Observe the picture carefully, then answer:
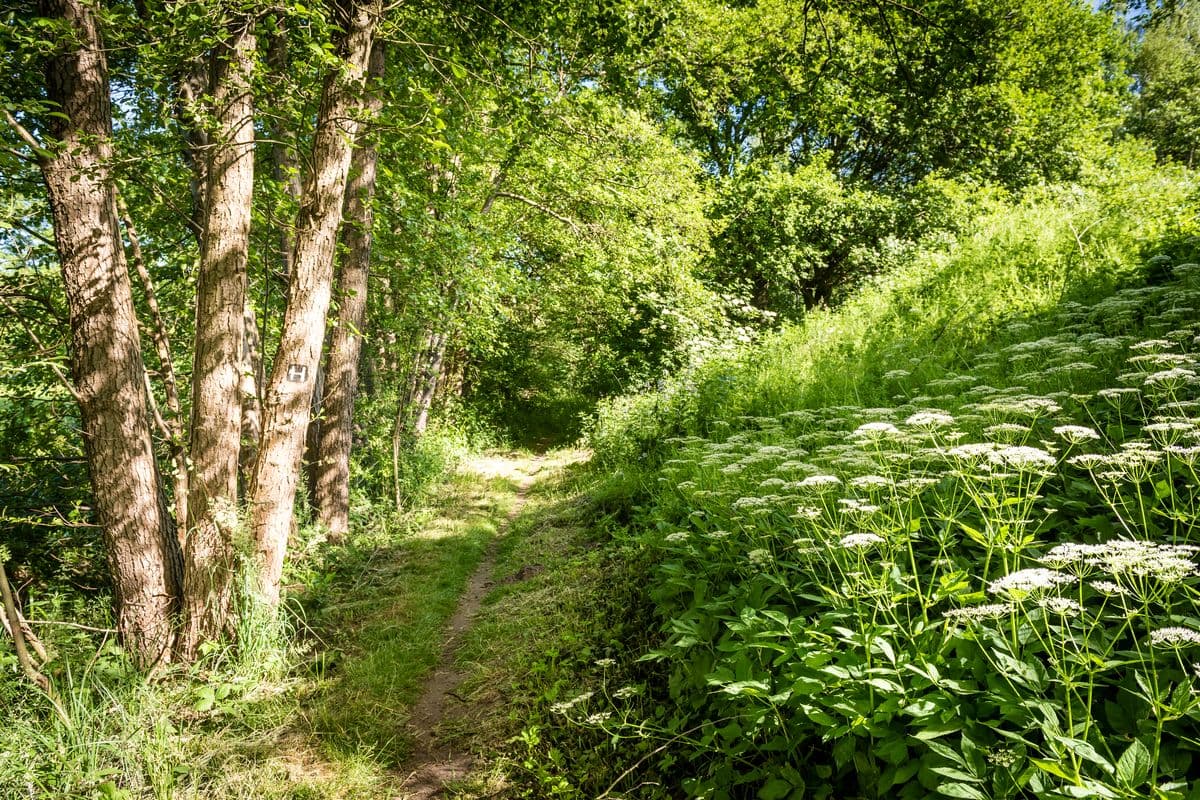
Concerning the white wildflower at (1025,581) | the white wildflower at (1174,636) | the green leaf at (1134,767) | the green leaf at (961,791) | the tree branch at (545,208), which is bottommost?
the green leaf at (961,791)

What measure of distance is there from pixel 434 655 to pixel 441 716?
84 cm

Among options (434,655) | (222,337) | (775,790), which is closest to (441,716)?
(434,655)

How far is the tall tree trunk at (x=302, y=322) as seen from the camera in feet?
14.3

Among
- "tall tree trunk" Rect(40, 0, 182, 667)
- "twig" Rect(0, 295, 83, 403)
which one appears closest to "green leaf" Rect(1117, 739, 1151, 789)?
"tall tree trunk" Rect(40, 0, 182, 667)

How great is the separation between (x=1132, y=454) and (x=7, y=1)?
9087 millimetres

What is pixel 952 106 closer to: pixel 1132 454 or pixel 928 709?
pixel 1132 454

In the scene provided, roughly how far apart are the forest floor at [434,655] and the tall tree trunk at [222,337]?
49.1 inches

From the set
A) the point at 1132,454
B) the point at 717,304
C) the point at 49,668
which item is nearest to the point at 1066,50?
the point at 717,304

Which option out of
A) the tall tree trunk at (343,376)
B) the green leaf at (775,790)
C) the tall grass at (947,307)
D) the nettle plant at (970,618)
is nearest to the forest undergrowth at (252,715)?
the nettle plant at (970,618)

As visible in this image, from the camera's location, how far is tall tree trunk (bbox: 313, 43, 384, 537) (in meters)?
7.23

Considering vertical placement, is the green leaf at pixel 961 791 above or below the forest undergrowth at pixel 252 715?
above

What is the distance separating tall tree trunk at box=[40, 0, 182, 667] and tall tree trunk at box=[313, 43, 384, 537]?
306 centimetres

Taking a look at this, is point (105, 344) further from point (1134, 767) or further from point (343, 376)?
point (1134, 767)

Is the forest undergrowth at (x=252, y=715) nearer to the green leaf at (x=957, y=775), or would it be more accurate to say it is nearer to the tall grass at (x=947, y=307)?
the green leaf at (x=957, y=775)
